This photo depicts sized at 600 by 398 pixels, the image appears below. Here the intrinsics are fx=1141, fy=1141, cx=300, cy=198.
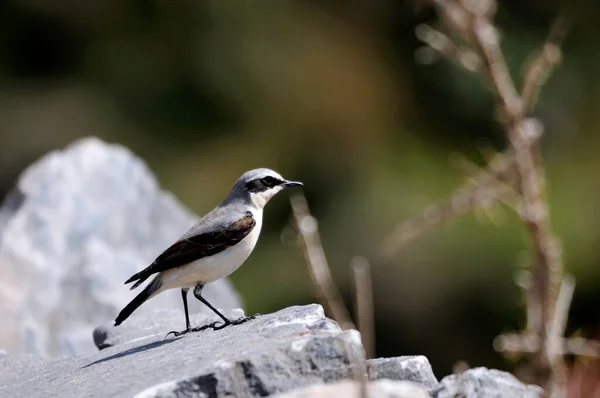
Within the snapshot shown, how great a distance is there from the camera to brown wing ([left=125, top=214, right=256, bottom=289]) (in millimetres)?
5305

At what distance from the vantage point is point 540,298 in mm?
3471

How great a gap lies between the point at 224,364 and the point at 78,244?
13.5ft

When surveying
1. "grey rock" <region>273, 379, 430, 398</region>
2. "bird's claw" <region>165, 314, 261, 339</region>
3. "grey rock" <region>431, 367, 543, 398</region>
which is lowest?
"grey rock" <region>273, 379, 430, 398</region>

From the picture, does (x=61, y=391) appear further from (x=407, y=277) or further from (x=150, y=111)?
(x=150, y=111)

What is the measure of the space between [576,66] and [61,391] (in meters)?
10.6

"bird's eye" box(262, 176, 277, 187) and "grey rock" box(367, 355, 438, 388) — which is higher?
"bird's eye" box(262, 176, 277, 187)

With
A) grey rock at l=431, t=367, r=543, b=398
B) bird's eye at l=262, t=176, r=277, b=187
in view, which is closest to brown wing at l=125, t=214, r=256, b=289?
bird's eye at l=262, t=176, r=277, b=187

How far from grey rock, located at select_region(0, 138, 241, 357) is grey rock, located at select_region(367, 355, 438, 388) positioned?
8.73ft

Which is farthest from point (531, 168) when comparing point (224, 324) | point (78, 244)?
point (78, 244)

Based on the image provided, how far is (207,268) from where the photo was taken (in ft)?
17.6

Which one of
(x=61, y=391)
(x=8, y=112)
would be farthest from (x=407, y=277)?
(x=61, y=391)

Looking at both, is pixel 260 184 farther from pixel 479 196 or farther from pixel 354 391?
pixel 354 391

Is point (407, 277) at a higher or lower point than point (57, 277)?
higher

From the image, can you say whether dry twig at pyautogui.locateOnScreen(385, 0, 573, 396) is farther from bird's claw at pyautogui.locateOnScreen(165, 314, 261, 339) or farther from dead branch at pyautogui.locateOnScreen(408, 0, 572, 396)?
bird's claw at pyautogui.locateOnScreen(165, 314, 261, 339)
